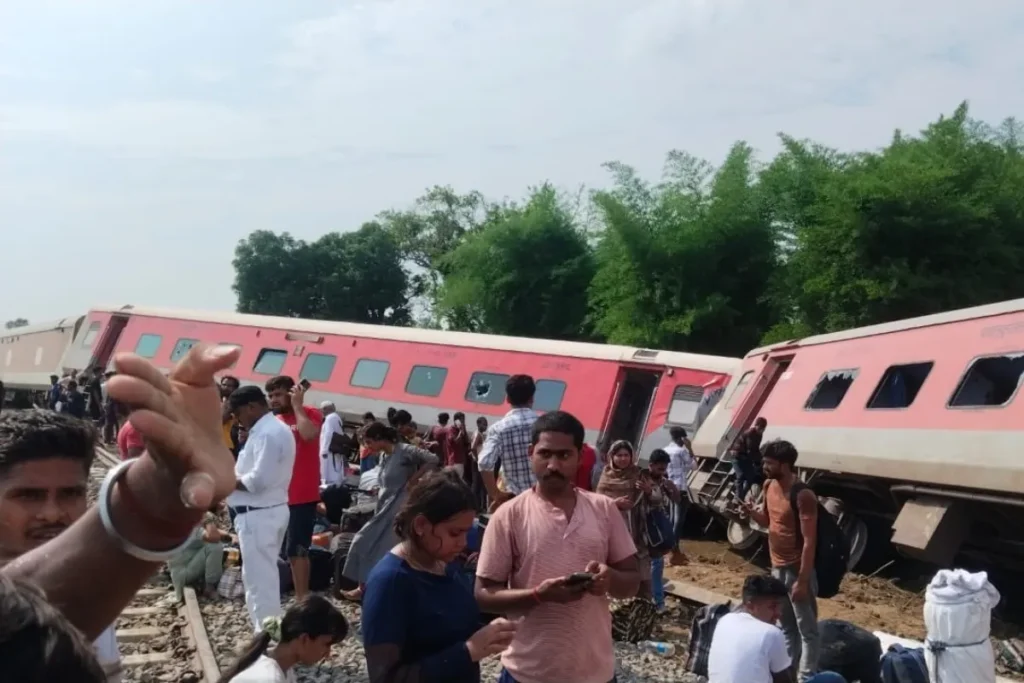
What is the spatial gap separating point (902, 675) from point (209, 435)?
4728mm

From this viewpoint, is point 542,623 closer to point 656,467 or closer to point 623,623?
point 623,623

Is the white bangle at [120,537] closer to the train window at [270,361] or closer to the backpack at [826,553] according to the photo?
the backpack at [826,553]

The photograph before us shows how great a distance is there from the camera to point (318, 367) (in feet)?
57.4

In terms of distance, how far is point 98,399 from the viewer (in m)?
18.4

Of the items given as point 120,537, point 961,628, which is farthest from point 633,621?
point 120,537

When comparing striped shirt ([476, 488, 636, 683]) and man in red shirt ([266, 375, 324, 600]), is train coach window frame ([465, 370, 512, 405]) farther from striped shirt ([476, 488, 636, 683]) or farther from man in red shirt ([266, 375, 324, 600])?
striped shirt ([476, 488, 636, 683])

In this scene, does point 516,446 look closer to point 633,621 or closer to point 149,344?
point 633,621

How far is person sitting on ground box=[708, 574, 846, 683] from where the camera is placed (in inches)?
176

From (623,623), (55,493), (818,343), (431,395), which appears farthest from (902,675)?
(431,395)

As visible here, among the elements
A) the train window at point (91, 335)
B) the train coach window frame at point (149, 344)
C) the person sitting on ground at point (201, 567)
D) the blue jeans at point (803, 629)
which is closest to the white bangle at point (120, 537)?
the blue jeans at point (803, 629)

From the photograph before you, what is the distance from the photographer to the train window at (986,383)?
335 inches

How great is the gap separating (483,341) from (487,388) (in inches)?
38.1

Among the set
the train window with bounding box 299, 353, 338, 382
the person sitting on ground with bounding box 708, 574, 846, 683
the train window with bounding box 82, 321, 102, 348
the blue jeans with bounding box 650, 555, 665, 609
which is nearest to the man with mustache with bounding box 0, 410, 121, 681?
the person sitting on ground with bounding box 708, 574, 846, 683

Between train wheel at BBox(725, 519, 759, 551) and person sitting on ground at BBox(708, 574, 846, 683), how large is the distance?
6430mm
